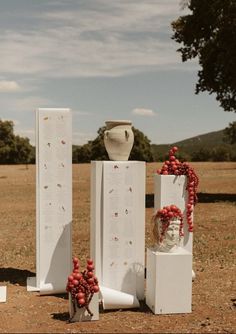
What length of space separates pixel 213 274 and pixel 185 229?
144 cm

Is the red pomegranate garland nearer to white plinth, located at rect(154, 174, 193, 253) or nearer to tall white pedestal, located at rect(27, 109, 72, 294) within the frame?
white plinth, located at rect(154, 174, 193, 253)

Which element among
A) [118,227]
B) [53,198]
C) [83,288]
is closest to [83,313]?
[83,288]

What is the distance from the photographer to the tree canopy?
7744 centimetres

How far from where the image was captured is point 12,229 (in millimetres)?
16594

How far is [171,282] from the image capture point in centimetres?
778

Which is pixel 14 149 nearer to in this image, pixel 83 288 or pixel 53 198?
pixel 53 198

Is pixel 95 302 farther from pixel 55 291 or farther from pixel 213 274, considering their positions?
pixel 213 274

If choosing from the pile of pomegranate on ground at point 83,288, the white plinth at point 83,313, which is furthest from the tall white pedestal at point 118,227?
the pile of pomegranate on ground at point 83,288

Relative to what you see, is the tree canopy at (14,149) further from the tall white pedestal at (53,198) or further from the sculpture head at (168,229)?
the sculpture head at (168,229)

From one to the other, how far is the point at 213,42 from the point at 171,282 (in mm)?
18585

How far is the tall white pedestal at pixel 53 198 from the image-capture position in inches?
351

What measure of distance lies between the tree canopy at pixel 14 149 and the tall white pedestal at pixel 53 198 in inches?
2732

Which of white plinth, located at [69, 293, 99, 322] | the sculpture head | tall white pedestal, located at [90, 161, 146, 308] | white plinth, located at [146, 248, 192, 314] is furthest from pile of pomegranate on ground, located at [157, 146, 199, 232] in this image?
white plinth, located at [69, 293, 99, 322]

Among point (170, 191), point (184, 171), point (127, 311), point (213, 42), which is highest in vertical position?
point (213, 42)
